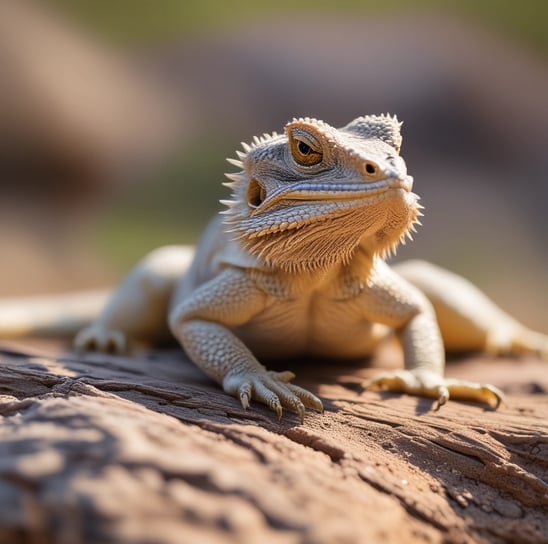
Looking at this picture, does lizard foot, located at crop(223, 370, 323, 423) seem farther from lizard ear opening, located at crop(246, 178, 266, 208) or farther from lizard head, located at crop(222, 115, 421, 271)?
lizard ear opening, located at crop(246, 178, 266, 208)

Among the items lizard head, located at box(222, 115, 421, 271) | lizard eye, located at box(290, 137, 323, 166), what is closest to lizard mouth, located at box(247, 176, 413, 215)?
lizard head, located at box(222, 115, 421, 271)

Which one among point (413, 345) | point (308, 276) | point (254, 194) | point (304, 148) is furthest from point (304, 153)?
point (413, 345)

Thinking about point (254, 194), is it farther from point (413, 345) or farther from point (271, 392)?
point (413, 345)

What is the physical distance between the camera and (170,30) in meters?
11.1

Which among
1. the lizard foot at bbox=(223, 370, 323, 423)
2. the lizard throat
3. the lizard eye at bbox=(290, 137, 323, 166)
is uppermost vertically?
the lizard eye at bbox=(290, 137, 323, 166)

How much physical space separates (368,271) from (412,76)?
27.9ft

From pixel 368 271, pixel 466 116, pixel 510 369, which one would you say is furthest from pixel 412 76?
pixel 368 271

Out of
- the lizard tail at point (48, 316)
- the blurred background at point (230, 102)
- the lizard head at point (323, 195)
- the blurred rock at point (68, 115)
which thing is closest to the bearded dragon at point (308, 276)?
the lizard head at point (323, 195)

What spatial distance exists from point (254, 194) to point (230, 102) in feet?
26.5

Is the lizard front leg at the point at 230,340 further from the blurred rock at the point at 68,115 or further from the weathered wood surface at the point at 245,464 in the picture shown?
the blurred rock at the point at 68,115

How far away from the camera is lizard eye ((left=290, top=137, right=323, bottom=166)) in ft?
9.99

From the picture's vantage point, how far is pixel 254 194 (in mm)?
3332

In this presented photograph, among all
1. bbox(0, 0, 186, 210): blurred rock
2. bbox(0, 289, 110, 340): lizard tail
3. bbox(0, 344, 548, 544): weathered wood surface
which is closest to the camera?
bbox(0, 344, 548, 544): weathered wood surface

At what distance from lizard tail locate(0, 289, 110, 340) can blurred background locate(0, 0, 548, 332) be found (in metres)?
3.74
